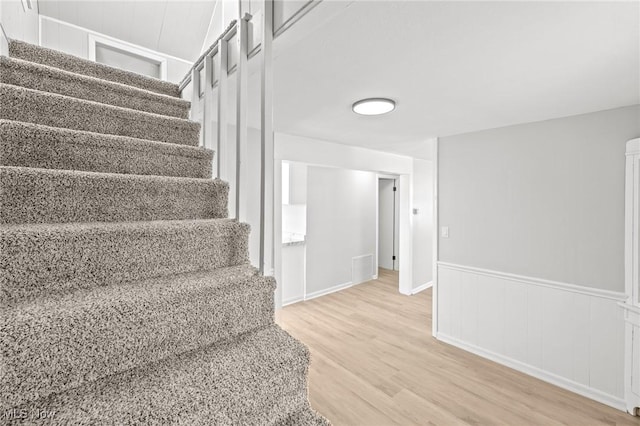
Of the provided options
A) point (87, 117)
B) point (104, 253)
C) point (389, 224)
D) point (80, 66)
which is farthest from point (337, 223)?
point (104, 253)

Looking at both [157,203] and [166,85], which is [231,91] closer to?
[166,85]

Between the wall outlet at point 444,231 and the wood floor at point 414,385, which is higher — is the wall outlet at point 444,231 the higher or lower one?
the higher one

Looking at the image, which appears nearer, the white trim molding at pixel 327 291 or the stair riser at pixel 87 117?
the stair riser at pixel 87 117

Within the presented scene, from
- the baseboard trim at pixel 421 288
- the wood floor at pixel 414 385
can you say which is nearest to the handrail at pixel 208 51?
the wood floor at pixel 414 385

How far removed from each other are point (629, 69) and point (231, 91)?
2398 mm

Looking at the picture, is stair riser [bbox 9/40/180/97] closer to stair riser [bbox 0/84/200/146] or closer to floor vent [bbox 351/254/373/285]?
stair riser [bbox 0/84/200/146]

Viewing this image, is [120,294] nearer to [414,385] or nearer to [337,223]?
[414,385]

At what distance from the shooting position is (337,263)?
16.5ft

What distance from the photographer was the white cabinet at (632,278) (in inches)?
81.5

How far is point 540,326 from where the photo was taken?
256 cm

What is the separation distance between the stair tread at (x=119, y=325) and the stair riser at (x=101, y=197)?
1.18 feet

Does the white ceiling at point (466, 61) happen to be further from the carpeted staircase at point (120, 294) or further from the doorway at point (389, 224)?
the doorway at point (389, 224)

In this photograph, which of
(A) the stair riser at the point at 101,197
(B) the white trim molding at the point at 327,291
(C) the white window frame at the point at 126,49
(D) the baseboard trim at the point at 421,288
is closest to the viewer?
(A) the stair riser at the point at 101,197

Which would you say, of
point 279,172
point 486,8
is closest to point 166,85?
point 279,172
